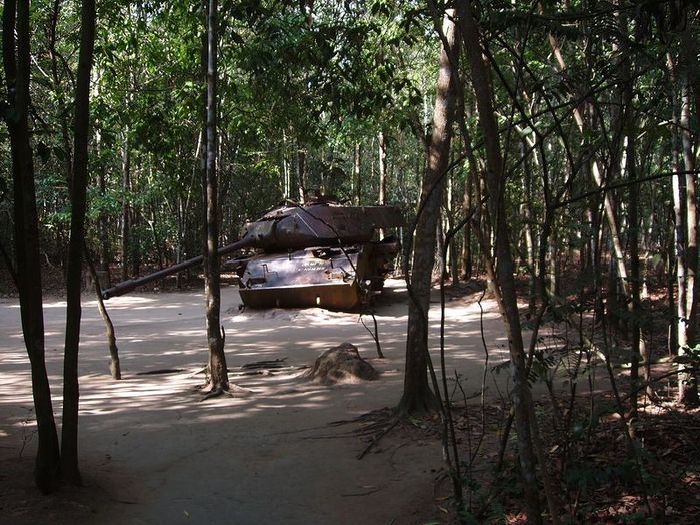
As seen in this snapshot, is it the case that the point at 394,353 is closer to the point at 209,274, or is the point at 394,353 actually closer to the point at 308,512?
the point at 209,274

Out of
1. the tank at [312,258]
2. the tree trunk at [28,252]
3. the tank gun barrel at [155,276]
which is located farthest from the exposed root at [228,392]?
the tank at [312,258]

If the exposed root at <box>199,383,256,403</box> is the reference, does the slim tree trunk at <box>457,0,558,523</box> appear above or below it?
above

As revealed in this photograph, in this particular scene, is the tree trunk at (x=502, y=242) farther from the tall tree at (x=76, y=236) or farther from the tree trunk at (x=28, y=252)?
the tree trunk at (x=28, y=252)

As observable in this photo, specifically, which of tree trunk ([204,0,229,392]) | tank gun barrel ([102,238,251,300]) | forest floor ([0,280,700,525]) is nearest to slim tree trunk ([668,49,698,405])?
forest floor ([0,280,700,525])

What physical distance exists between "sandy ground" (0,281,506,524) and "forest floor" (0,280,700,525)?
0.05 ft

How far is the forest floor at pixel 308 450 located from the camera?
3.49m

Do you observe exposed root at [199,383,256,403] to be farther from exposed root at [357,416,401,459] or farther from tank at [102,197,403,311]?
tank at [102,197,403,311]

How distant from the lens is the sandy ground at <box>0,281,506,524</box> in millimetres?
3965

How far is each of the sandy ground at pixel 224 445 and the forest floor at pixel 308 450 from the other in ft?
0.05

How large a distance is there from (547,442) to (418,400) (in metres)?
1.57

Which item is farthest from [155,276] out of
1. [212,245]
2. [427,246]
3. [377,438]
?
[377,438]

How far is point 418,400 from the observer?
229 inches

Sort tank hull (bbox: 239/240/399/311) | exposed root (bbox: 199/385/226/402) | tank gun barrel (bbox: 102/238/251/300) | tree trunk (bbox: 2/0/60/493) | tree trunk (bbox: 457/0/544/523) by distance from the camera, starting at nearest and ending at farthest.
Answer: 1. tree trunk (bbox: 457/0/544/523)
2. tree trunk (bbox: 2/0/60/493)
3. exposed root (bbox: 199/385/226/402)
4. tank gun barrel (bbox: 102/238/251/300)
5. tank hull (bbox: 239/240/399/311)

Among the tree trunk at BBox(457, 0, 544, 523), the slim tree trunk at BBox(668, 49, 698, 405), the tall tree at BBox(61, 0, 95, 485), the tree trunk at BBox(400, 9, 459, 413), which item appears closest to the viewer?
the tree trunk at BBox(457, 0, 544, 523)
